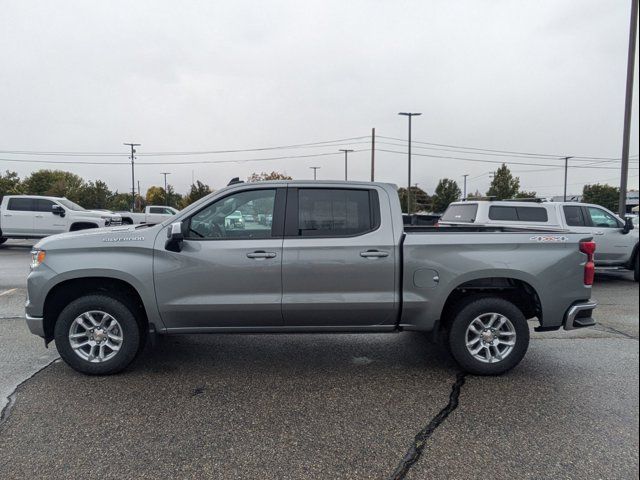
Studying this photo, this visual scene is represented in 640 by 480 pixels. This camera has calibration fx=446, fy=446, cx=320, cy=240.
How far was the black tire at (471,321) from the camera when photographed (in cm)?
436

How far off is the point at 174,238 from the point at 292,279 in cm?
116

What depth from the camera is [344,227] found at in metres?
4.40

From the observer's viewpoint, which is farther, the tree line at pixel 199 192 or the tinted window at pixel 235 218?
the tree line at pixel 199 192

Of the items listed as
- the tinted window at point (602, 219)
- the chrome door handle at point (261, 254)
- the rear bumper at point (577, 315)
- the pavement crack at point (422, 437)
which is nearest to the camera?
Answer: the pavement crack at point (422, 437)

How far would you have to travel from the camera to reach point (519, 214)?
10695 mm

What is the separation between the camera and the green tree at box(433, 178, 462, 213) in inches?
2345

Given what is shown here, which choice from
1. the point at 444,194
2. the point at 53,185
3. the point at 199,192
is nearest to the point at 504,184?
the point at 444,194

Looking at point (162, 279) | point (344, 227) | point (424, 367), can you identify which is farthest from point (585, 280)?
point (162, 279)

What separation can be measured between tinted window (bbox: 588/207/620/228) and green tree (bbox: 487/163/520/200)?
4181cm

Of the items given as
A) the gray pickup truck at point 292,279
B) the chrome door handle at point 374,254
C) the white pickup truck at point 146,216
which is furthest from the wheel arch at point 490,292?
the white pickup truck at point 146,216

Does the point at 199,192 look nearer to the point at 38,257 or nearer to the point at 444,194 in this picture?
the point at 444,194

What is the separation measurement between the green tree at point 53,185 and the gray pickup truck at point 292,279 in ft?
210

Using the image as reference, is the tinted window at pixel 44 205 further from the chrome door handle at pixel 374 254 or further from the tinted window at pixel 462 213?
the chrome door handle at pixel 374 254

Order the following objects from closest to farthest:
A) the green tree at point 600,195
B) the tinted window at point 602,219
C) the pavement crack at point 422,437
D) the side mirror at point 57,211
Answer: the pavement crack at point 422,437 → the tinted window at point 602,219 → the side mirror at point 57,211 → the green tree at point 600,195
